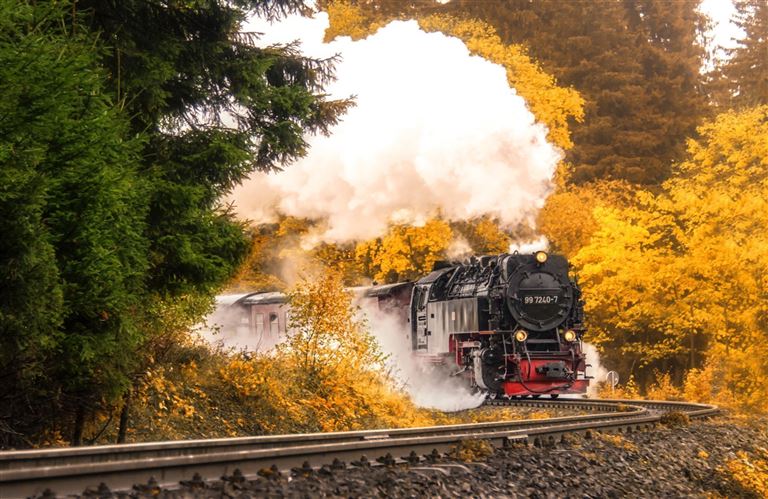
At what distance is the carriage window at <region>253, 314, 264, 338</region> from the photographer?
26692 mm

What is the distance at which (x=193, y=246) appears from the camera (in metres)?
11.5

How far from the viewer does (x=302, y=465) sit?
28.6 ft

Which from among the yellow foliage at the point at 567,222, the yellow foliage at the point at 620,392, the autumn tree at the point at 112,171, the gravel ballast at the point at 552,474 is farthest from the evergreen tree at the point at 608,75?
the autumn tree at the point at 112,171

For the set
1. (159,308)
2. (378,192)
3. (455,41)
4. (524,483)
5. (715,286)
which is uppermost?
(455,41)

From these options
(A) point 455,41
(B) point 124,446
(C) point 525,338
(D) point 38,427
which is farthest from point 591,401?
(B) point 124,446

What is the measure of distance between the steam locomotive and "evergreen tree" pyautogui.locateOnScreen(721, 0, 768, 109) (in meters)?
30.1

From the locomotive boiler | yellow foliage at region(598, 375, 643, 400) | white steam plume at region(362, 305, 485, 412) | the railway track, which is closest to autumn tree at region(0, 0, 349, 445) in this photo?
the railway track

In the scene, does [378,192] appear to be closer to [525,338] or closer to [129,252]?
[525,338]

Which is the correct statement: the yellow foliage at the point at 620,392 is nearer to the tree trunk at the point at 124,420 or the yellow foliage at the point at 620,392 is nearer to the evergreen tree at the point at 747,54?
the tree trunk at the point at 124,420

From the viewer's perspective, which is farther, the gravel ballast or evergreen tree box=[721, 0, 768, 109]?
evergreen tree box=[721, 0, 768, 109]

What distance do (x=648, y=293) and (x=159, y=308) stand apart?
16.9 metres

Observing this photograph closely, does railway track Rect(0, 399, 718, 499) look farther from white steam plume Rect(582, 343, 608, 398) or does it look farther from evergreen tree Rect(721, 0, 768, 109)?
evergreen tree Rect(721, 0, 768, 109)

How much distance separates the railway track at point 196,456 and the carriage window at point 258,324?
46.4 ft

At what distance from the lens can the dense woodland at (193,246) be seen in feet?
29.7
